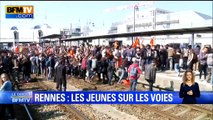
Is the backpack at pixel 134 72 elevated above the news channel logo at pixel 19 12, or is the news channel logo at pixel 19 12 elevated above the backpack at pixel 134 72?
the news channel logo at pixel 19 12

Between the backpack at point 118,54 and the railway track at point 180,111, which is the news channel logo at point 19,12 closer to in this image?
the backpack at point 118,54

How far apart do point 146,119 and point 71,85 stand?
9709 millimetres

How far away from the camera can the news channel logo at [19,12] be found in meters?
25.6

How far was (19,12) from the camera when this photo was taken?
26656mm

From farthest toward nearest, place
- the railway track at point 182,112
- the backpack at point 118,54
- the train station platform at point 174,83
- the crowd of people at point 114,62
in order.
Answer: the backpack at point 118,54 → the crowd of people at point 114,62 → the train station platform at point 174,83 → the railway track at point 182,112

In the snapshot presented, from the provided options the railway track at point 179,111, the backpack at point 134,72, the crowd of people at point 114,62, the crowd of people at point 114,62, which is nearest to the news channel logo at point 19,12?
the crowd of people at point 114,62

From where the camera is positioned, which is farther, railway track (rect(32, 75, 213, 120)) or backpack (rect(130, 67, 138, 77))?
backpack (rect(130, 67, 138, 77))

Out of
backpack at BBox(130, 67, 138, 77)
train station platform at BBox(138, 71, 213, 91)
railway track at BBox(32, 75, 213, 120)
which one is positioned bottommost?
railway track at BBox(32, 75, 213, 120)

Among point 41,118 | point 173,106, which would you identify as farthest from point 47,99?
point 173,106

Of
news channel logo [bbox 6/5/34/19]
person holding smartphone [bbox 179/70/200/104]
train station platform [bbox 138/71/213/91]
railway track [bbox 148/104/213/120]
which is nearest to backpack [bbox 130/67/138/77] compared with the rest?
railway track [bbox 148/104/213/120]

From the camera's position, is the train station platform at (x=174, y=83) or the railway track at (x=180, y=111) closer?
the railway track at (x=180, y=111)

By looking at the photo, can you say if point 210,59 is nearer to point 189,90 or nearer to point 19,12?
point 189,90

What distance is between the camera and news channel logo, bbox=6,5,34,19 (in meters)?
25.6

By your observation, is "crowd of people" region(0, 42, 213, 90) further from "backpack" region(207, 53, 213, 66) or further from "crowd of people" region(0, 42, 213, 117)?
"backpack" region(207, 53, 213, 66)
